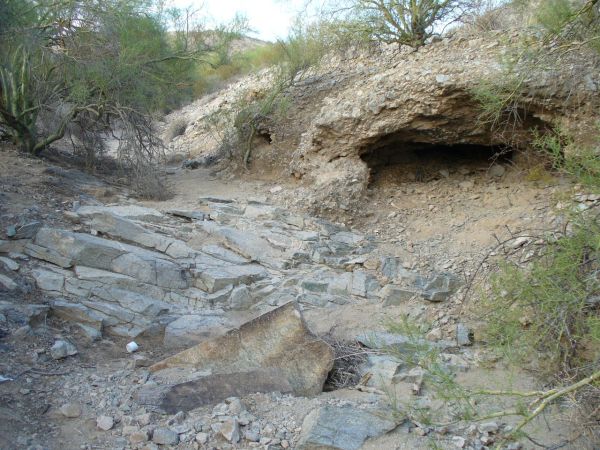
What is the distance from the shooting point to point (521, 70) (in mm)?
6570

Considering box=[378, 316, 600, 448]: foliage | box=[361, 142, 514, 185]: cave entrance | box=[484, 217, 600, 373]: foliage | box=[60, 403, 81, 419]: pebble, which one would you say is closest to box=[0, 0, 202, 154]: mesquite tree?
box=[361, 142, 514, 185]: cave entrance

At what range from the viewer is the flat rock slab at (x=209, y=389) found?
4.08 m

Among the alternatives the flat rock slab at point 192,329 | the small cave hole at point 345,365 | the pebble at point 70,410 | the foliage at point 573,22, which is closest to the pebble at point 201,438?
the pebble at point 70,410

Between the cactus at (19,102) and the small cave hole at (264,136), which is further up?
the cactus at (19,102)

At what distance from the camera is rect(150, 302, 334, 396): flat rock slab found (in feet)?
14.9

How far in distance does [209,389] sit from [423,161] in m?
6.10

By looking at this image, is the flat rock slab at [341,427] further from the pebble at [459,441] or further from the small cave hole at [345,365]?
the small cave hole at [345,365]

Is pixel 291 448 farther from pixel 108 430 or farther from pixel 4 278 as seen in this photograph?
pixel 4 278

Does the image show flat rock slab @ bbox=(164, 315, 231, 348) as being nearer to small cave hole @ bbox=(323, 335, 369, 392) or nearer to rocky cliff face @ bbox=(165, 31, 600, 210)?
small cave hole @ bbox=(323, 335, 369, 392)

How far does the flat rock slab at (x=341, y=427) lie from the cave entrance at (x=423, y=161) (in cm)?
541

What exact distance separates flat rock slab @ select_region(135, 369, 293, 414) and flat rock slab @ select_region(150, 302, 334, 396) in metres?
0.09

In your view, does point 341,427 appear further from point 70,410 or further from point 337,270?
point 337,270

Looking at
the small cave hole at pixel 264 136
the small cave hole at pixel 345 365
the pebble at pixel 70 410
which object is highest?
the small cave hole at pixel 264 136

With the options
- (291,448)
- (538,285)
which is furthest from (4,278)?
(538,285)
